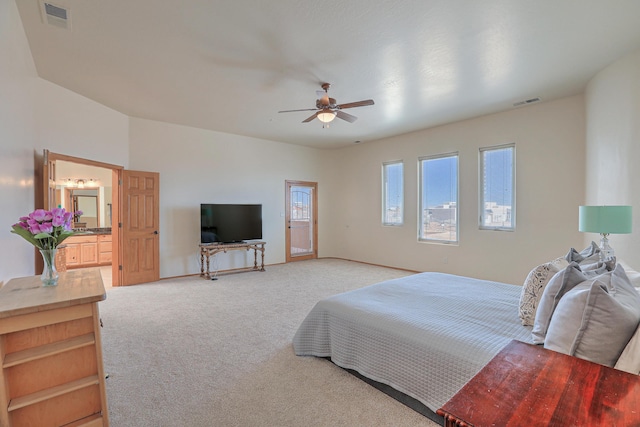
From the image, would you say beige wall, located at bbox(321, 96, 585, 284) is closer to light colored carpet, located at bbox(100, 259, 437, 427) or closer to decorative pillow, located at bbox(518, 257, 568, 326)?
light colored carpet, located at bbox(100, 259, 437, 427)

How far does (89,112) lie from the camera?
174 inches

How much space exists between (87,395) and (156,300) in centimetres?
279

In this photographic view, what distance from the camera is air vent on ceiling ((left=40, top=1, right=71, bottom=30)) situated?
238cm

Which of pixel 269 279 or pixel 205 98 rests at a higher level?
pixel 205 98

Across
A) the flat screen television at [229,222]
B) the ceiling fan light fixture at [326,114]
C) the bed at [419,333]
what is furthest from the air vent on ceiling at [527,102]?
the flat screen television at [229,222]

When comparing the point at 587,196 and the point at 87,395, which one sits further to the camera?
→ the point at 587,196

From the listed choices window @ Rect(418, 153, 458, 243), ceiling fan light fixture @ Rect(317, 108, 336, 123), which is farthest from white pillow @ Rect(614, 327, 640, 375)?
window @ Rect(418, 153, 458, 243)

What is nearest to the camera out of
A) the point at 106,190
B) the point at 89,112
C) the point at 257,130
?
the point at 89,112

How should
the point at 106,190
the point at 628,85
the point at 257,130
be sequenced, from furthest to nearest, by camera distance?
the point at 106,190
the point at 257,130
the point at 628,85

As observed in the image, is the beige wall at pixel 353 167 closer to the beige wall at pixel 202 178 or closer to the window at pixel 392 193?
the beige wall at pixel 202 178

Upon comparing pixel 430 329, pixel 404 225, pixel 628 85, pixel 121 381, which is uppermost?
pixel 628 85

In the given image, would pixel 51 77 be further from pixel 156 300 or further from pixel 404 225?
pixel 404 225

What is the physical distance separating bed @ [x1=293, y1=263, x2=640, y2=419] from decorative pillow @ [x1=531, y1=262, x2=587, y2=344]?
0.08m

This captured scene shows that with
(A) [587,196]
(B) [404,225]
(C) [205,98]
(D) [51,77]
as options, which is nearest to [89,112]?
(D) [51,77]
